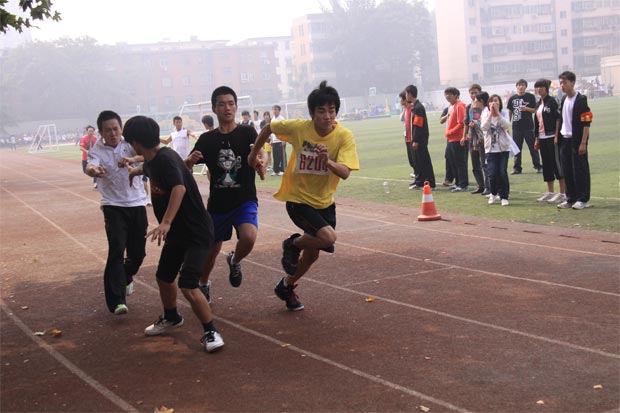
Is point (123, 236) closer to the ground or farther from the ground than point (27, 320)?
farther from the ground

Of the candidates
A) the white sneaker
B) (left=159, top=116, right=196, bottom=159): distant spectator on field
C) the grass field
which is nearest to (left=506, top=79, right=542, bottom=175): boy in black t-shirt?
the grass field

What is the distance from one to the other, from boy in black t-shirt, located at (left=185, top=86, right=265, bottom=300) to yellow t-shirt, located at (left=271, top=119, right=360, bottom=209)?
0.37 meters

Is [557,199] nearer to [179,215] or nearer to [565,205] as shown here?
[565,205]

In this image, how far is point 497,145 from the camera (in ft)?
44.3

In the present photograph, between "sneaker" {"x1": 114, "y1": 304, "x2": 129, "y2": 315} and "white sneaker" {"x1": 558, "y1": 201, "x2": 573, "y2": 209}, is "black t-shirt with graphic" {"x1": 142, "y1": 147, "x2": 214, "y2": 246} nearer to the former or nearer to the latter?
"sneaker" {"x1": 114, "y1": 304, "x2": 129, "y2": 315}

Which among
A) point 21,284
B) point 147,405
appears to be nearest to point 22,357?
point 147,405

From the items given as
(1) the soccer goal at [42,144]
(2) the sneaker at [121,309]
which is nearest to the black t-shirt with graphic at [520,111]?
(2) the sneaker at [121,309]

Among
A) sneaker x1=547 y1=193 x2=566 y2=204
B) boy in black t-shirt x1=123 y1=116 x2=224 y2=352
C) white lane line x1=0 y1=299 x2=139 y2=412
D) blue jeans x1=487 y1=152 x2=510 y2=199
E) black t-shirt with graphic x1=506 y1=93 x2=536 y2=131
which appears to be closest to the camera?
white lane line x1=0 y1=299 x2=139 y2=412

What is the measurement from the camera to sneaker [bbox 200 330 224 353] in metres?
6.16

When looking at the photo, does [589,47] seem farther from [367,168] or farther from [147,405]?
[147,405]

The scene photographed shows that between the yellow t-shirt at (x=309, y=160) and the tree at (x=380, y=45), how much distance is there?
354ft

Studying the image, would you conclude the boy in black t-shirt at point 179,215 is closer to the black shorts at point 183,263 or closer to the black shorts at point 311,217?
the black shorts at point 183,263

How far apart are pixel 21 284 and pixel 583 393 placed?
276 inches

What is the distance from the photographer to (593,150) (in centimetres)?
2167
